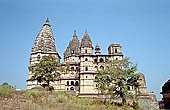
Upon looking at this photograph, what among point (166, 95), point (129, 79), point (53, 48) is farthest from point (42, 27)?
point (166, 95)

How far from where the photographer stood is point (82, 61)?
41.7m

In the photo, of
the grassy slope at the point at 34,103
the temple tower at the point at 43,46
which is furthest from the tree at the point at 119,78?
the temple tower at the point at 43,46

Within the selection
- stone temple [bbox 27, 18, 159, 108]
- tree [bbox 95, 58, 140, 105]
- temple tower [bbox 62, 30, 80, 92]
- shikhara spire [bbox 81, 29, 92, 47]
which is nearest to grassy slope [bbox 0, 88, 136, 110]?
tree [bbox 95, 58, 140, 105]

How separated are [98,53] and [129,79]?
82.2 ft

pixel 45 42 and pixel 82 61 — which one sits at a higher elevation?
pixel 45 42

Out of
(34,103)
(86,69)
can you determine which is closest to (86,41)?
(86,69)

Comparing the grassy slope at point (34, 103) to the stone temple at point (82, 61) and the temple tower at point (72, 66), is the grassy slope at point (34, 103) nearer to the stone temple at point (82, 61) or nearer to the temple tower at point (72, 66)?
the stone temple at point (82, 61)

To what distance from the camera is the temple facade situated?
40.2 metres

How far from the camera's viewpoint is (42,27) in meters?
51.9

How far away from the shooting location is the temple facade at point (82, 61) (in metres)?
40.2

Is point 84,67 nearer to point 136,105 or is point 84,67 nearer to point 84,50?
point 84,50

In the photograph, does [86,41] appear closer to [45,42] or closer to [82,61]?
[82,61]

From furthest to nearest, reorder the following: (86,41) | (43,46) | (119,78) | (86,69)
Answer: (43,46) → (86,41) → (86,69) → (119,78)

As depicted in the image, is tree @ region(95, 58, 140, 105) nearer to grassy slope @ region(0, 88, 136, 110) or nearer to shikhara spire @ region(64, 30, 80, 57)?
grassy slope @ region(0, 88, 136, 110)
